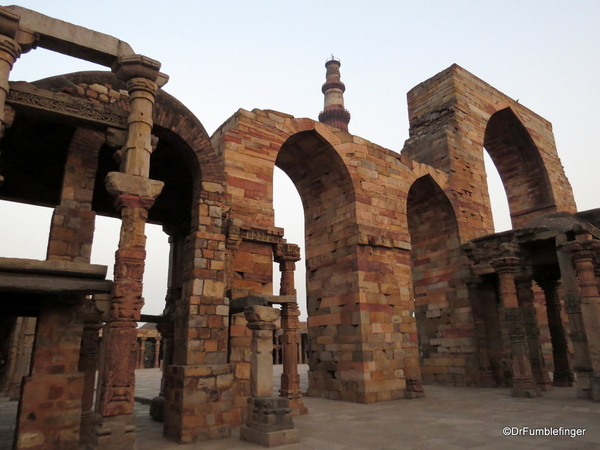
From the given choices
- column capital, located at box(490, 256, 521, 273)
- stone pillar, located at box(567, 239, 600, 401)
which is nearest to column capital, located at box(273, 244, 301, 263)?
column capital, located at box(490, 256, 521, 273)

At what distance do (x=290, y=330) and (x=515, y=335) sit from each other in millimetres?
5917

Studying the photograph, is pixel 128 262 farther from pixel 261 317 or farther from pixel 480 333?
pixel 480 333

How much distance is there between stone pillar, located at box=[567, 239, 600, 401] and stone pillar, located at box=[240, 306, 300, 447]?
277 inches

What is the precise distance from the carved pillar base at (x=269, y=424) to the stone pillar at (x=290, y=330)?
6.62 ft

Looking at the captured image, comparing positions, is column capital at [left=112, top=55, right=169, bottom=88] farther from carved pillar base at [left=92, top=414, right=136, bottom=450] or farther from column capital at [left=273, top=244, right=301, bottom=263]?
carved pillar base at [left=92, top=414, right=136, bottom=450]

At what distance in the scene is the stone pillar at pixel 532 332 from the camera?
37.5 ft

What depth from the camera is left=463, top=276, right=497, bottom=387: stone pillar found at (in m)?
12.5

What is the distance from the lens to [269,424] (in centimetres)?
578

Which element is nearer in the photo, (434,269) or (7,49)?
(7,49)

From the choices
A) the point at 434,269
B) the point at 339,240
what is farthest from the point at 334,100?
the point at 339,240

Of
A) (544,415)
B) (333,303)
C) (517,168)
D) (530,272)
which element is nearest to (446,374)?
(530,272)

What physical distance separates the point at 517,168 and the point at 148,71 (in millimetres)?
17309

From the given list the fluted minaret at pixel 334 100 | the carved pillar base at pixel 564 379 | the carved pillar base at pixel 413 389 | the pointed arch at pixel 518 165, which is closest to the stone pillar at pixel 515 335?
the carved pillar base at pixel 413 389

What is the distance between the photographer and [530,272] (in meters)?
11.8
